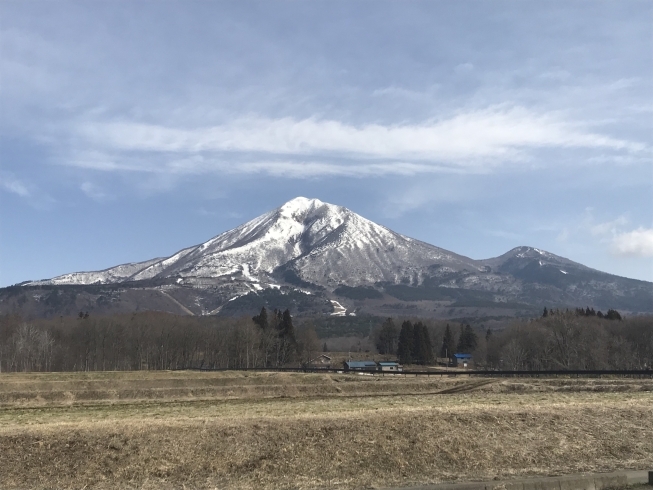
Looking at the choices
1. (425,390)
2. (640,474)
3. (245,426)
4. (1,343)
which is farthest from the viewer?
(1,343)

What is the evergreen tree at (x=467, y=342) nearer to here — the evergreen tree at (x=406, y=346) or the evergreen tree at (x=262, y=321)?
the evergreen tree at (x=406, y=346)

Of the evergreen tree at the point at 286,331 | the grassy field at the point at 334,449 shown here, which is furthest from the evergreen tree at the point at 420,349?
the grassy field at the point at 334,449

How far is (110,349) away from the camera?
124 meters

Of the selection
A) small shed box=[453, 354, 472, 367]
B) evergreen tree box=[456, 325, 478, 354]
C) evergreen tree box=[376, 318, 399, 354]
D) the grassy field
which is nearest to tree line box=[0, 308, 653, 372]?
small shed box=[453, 354, 472, 367]

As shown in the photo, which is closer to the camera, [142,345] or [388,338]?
[142,345]

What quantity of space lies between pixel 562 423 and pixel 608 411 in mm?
3802

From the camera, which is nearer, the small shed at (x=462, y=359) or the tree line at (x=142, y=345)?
the tree line at (x=142, y=345)

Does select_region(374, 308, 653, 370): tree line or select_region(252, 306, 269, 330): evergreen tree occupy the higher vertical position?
select_region(252, 306, 269, 330): evergreen tree

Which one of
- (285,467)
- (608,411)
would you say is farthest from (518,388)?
(285,467)

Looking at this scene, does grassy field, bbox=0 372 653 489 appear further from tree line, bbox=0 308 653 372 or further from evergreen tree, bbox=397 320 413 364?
evergreen tree, bbox=397 320 413 364

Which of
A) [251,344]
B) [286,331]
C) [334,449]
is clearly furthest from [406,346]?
[334,449]

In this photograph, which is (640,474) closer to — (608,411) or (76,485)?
(608,411)

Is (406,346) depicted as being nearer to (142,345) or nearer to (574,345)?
(574,345)

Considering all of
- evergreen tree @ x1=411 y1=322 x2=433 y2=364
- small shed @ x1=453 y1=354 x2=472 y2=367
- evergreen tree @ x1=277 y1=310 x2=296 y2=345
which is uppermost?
evergreen tree @ x1=277 y1=310 x2=296 y2=345
